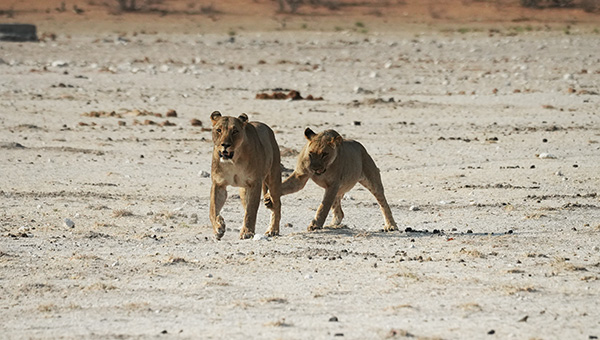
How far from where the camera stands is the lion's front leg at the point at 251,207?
32.5 ft

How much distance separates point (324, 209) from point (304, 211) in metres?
1.74

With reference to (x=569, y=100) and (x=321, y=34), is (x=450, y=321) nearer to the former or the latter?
(x=569, y=100)

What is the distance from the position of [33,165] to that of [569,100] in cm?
1101

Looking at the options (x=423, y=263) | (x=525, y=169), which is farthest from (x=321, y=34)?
(x=423, y=263)

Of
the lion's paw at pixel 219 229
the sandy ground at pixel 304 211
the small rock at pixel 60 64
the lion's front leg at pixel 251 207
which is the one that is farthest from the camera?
the small rock at pixel 60 64

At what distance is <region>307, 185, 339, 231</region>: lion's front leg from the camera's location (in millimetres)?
10258

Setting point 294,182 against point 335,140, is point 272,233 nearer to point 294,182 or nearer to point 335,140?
point 294,182

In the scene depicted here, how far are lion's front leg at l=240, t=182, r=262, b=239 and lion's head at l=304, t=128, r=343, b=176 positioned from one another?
23.0 inches

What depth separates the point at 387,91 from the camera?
78.4 feet

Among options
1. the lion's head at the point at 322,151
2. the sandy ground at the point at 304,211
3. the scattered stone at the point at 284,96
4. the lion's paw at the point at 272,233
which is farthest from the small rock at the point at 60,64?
the lion's paw at the point at 272,233

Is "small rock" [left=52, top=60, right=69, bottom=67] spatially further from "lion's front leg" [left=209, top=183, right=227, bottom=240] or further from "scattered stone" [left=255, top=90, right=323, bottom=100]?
"lion's front leg" [left=209, top=183, right=227, bottom=240]

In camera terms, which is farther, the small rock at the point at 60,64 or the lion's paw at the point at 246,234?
the small rock at the point at 60,64

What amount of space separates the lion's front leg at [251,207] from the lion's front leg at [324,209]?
57 centimetres

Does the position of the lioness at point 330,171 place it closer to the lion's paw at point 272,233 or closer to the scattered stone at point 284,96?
the lion's paw at point 272,233
